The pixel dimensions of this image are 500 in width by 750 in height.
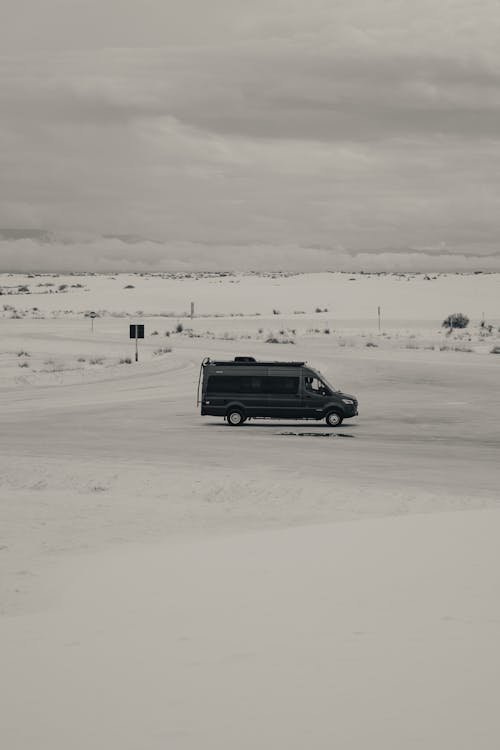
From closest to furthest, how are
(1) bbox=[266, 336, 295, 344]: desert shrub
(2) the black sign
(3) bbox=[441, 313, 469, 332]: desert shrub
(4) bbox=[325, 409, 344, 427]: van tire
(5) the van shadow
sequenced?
(5) the van shadow, (4) bbox=[325, 409, 344, 427]: van tire, (2) the black sign, (1) bbox=[266, 336, 295, 344]: desert shrub, (3) bbox=[441, 313, 469, 332]: desert shrub

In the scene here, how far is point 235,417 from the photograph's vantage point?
30266 mm

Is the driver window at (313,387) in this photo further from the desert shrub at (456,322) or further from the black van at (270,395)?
the desert shrub at (456,322)

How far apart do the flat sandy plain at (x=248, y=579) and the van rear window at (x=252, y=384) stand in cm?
125

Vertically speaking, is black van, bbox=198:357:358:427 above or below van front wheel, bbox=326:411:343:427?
above

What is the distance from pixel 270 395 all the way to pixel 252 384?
666 mm

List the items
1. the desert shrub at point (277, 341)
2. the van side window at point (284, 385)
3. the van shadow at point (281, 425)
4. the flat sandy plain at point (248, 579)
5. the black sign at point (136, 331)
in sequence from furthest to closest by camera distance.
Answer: the desert shrub at point (277, 341) < the black sign at point (136, 331) < the van side window at point (284, 385) < the van shadow at point (281, 425) < the flat sandy plain at point (248, 579)


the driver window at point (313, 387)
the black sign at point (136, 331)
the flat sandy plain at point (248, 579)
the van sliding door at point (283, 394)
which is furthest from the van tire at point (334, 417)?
the black sign at point (136, 331)

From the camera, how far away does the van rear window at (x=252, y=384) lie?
30.2m

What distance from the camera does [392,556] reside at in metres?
12.3

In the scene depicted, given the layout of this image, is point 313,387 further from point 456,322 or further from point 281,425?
point 456,322

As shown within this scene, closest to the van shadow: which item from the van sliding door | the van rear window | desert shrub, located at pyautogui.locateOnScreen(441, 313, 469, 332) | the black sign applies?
the van sliding door

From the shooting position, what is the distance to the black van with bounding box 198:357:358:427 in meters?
30.0

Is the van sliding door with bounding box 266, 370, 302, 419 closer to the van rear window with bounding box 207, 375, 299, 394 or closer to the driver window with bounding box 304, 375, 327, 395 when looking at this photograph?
the van rear window with bounding box 207, 375, 299, 394

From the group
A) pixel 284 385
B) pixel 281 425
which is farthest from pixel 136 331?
pixel 284 385
